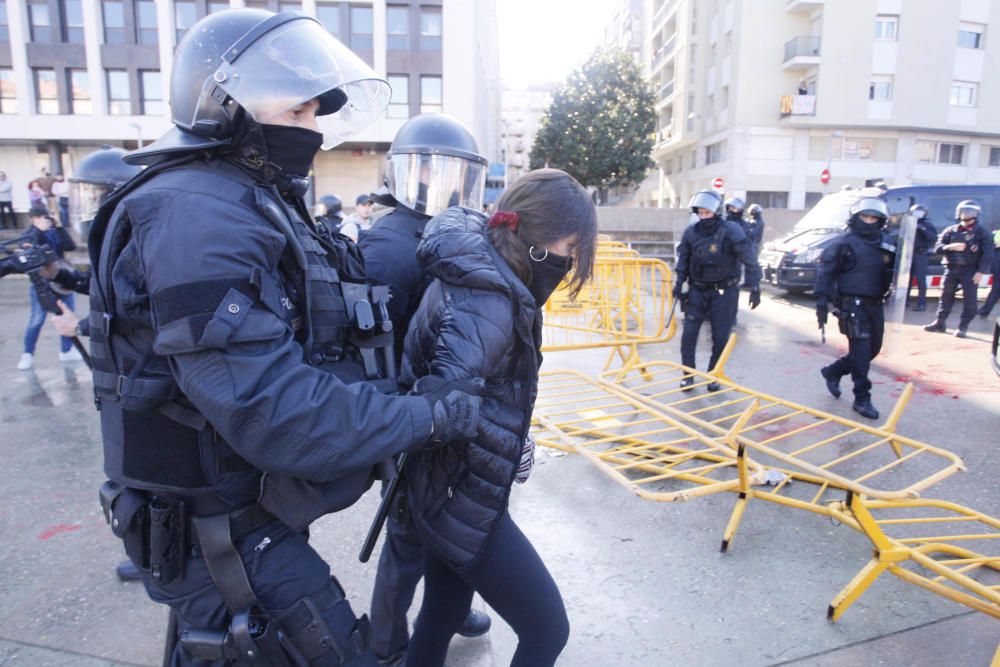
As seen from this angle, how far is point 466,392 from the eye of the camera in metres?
1.53

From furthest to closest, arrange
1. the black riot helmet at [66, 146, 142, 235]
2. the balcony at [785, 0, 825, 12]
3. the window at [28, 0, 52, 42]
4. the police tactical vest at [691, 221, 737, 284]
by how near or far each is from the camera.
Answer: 1. the balcony at [785, 0, 825, 12]
2. the window at [28, 0, 52, 42]
3. the police tactical vest at [691, 221, 737, 284]
4. the black riot helmet at [66, 146, 142, 235]

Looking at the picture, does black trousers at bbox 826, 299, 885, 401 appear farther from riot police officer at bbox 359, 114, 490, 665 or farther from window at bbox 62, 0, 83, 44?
window at bbox 62, 0, 83, 44

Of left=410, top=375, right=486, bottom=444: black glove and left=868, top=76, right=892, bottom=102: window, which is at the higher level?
left=868, top=76, right=892, bottom=102: window

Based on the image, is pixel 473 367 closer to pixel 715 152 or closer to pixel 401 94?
pixel 401 94

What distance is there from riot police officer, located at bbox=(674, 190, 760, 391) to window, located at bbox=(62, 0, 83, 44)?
29410 millimetres

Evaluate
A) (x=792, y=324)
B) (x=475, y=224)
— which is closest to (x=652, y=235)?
(x=792, y=324)

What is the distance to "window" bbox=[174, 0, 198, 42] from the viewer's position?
25656 millimetres

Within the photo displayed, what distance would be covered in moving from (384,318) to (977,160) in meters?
36.8

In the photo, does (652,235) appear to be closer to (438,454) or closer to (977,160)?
(438,454)

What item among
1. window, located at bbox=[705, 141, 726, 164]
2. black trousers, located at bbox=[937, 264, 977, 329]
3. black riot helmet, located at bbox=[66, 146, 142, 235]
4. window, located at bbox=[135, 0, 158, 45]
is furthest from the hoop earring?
window, located at bbox=[705, 141, 726, 164]

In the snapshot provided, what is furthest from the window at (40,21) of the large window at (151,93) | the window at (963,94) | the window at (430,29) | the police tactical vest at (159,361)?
the window at (963,94)

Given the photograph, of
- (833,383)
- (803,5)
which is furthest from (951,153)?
(833,383)

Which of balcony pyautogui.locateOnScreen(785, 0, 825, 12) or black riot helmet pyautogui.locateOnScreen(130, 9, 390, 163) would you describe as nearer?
black riot helmet pyautogui.locateOnScreen(130, 9, 390, 163)

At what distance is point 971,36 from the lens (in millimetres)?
28156
